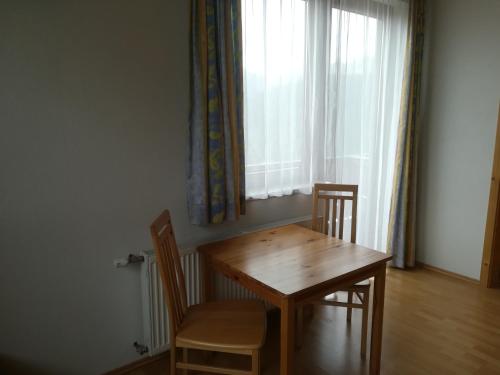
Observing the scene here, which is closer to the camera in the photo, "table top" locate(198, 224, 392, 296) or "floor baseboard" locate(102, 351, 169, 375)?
"table top" locate(198, 224, 392, 296)

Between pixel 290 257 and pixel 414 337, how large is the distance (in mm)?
1150

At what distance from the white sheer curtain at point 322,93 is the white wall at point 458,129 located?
374 millimetres

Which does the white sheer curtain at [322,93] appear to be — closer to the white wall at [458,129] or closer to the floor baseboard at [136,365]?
the white wall at [458,129]

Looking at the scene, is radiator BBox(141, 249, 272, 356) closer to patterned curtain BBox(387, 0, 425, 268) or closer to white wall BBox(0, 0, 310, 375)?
white wall BBox(0, 0, 310, 375)

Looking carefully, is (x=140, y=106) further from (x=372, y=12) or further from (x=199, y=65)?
(x=372, y=12)

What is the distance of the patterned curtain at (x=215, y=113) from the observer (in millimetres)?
2072

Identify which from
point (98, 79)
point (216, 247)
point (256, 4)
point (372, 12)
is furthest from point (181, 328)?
point (372, 12)

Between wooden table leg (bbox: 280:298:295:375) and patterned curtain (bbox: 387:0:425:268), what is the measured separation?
86.3 inches

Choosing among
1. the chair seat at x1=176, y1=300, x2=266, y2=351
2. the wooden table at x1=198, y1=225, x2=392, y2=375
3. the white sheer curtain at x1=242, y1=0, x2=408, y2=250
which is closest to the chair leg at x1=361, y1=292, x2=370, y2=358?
the wooden table at x1=198, y1=225, x2=392, y2=375

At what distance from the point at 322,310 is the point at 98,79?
2.21 meters

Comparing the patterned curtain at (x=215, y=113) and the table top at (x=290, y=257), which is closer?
the table top at (x=290, y=257)

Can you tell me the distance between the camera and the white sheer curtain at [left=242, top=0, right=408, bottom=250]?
2.43 metres

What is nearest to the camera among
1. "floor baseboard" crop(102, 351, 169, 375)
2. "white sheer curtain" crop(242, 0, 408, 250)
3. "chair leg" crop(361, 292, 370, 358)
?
"floor baseboard" crop(102, 351, 169, 375)

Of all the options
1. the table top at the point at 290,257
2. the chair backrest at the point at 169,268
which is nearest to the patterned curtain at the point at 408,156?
the table top at the point at 290,257
